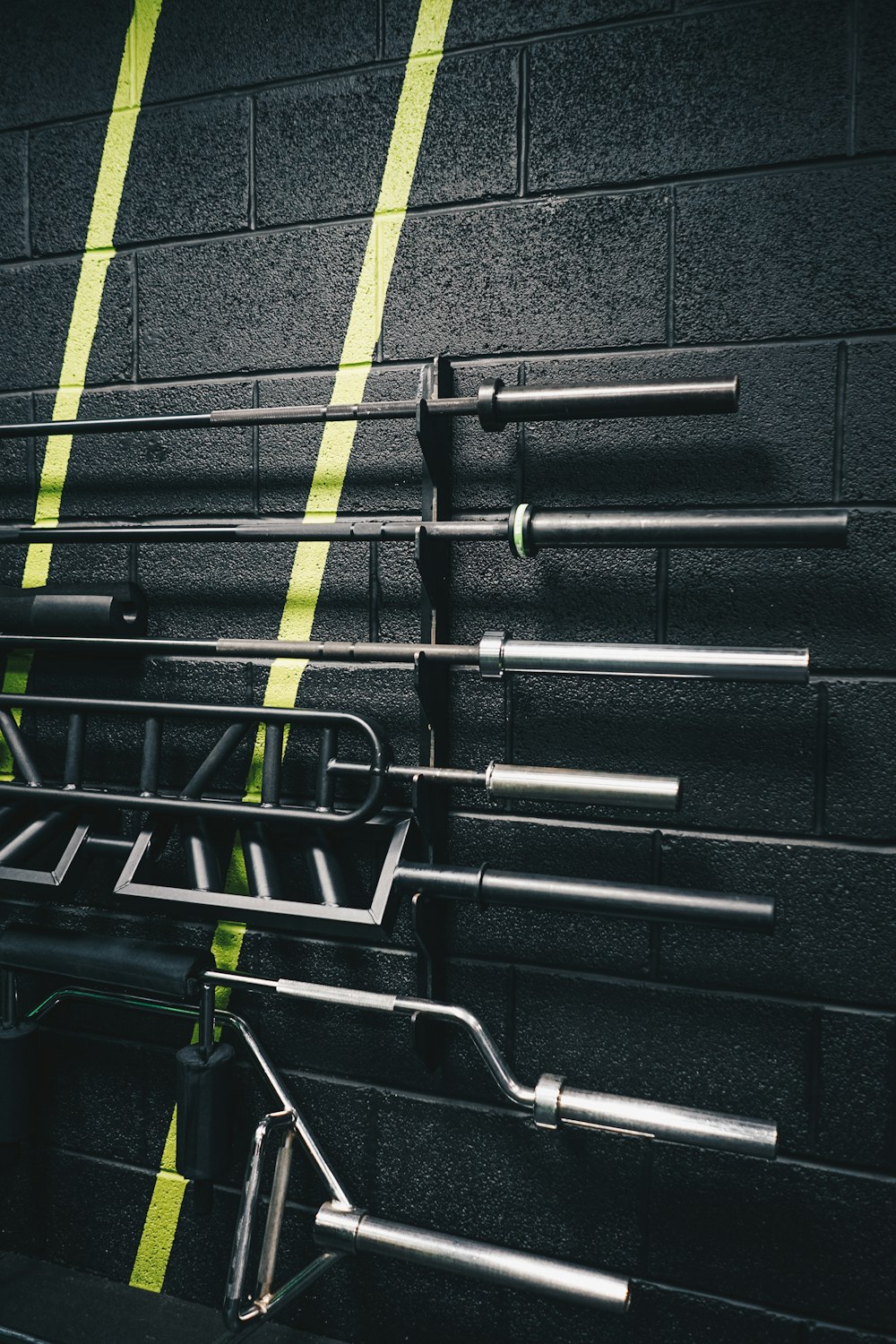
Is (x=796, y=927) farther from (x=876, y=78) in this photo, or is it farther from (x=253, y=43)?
(x=253, y=43)

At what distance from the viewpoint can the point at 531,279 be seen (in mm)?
1138

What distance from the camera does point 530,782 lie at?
0.98 m

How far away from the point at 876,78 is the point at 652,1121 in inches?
44.8

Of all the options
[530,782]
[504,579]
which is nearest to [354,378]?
[504,579]

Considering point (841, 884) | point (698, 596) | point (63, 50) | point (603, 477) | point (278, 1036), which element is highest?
point (63, 50)

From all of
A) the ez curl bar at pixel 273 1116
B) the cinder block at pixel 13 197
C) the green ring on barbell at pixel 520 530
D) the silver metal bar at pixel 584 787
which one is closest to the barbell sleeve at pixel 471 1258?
the ez curl bar at pixel 273 1116

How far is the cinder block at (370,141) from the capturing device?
1.14 metres

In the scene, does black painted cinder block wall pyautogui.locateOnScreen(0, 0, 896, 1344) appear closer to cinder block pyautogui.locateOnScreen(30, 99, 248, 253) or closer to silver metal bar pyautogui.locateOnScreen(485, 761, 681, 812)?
cinder block pyautogui.locateOnScreen(30, 99, 248, 253)

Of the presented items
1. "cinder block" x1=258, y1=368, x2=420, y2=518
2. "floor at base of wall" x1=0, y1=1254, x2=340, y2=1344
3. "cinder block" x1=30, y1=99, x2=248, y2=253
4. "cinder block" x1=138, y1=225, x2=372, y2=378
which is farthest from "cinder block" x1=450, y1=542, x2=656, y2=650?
"floor at base of wall" x1=0, y1=1254, x2=340, y2=1344

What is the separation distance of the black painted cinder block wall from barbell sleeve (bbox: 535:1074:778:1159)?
0.17 m

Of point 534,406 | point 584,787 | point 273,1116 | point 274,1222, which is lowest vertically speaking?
point 274,1222

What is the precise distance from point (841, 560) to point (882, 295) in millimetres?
295

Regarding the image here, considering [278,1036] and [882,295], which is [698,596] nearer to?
[882,295]

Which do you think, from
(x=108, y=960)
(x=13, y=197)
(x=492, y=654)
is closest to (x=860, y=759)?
(x=492, y=654)
